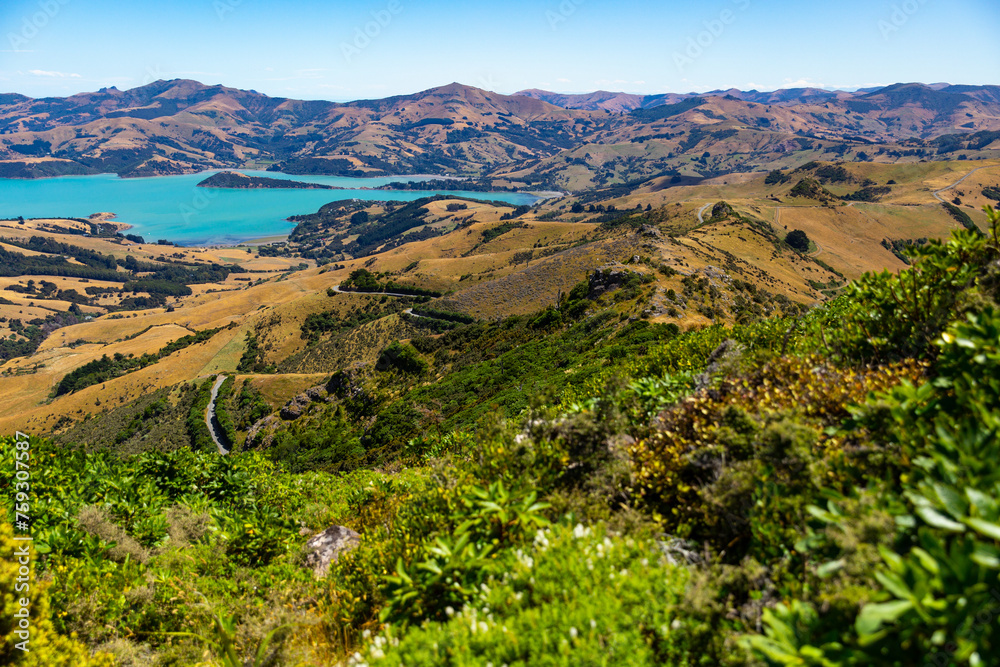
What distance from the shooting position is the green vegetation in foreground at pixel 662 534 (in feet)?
9.40

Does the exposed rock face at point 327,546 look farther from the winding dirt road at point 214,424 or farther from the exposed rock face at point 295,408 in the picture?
the winding dirt road at point 214,424

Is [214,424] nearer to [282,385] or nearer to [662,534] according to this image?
[282,385]

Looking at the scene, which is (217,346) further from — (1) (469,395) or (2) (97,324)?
(2) (97,324)

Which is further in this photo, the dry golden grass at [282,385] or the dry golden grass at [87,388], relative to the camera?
the dry golden grass at [87,388]

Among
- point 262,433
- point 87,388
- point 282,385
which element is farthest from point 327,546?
point 87,388

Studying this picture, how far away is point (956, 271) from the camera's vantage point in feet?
20.1

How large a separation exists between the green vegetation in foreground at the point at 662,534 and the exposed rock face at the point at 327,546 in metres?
0.26

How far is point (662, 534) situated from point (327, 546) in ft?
19.3

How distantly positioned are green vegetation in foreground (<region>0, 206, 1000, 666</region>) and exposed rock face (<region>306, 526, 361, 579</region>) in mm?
260

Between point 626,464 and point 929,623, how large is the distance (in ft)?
10.6

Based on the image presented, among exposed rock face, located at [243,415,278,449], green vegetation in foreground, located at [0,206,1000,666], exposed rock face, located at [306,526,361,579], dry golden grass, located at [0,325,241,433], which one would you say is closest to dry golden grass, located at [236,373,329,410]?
exposed rock face, located at [243,415,278,449]

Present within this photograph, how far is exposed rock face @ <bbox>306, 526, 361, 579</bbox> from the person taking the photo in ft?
24.7

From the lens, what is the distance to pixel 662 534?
15.6ft

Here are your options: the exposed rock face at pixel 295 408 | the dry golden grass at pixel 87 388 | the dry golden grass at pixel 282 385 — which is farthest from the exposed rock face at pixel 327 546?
the dry golden grass at pixel 87 388
